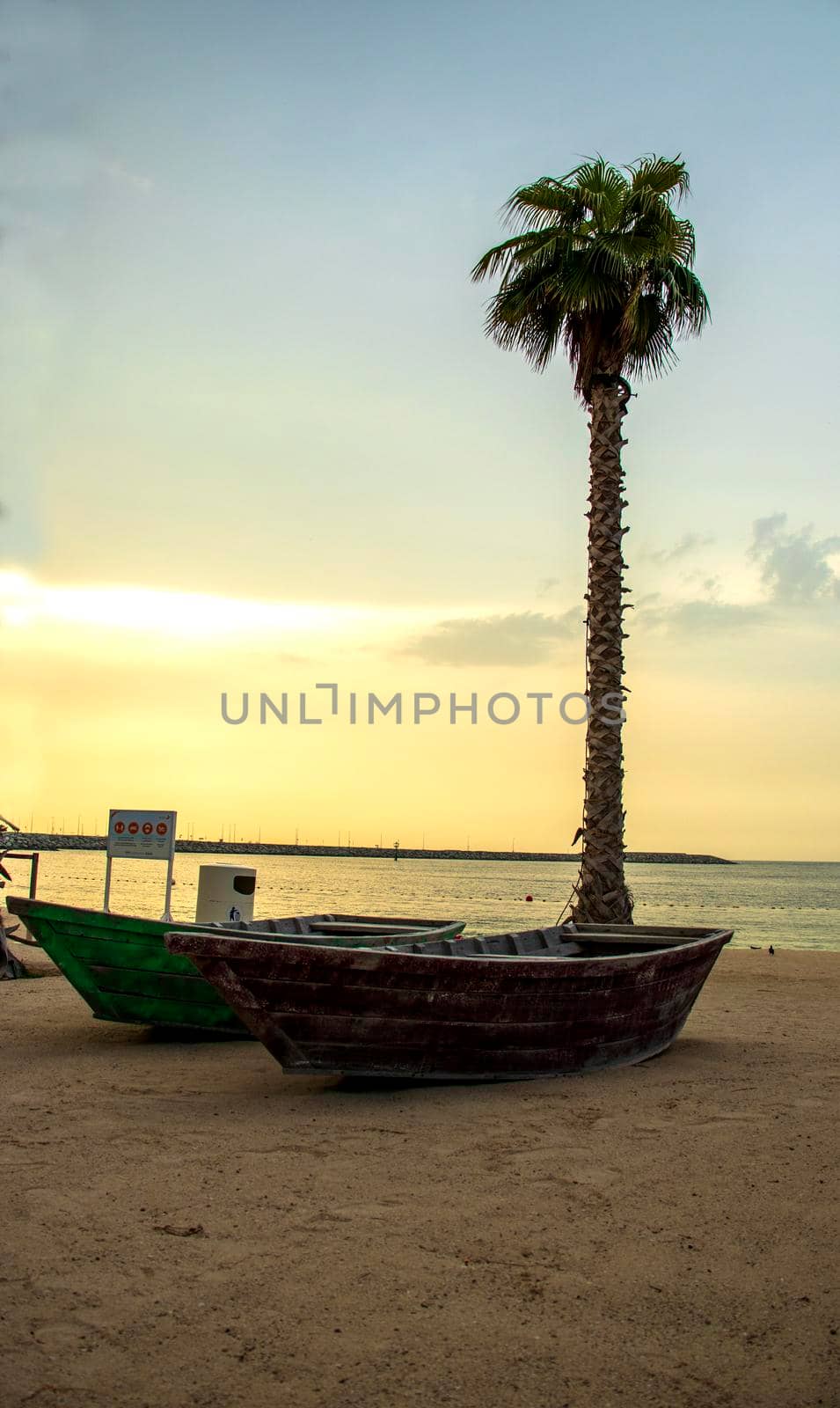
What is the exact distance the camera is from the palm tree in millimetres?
13945

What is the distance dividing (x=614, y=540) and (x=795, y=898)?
71.8 meters

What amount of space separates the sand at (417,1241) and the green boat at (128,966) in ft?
2.77

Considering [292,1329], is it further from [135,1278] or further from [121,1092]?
[121,1092]

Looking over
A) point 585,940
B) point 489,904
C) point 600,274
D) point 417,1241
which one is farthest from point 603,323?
point 489,904

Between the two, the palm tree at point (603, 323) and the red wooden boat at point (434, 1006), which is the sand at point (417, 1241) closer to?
the red wooden boat at point (434, 1006)

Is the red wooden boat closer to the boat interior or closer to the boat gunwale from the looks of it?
the boat gunwale

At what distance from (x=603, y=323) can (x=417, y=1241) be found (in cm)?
1311

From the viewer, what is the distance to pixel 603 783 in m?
13.9

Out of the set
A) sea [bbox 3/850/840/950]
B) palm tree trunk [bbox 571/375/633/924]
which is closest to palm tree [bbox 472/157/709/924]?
palm tree trunk [bbox 571/375/633/924]

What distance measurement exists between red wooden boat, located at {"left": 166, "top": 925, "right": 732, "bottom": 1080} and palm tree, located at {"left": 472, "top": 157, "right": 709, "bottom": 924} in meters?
5.80

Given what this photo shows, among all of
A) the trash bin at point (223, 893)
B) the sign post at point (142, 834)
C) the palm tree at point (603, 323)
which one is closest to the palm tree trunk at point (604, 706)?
the palm tree at point (603, 323)

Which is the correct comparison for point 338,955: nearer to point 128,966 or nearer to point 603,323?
point 128,966

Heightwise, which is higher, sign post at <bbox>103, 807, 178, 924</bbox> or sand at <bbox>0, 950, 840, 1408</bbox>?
sign post at <bbox>103, 807, 178, 924</bbox>

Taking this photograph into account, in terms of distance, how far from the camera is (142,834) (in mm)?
12109
